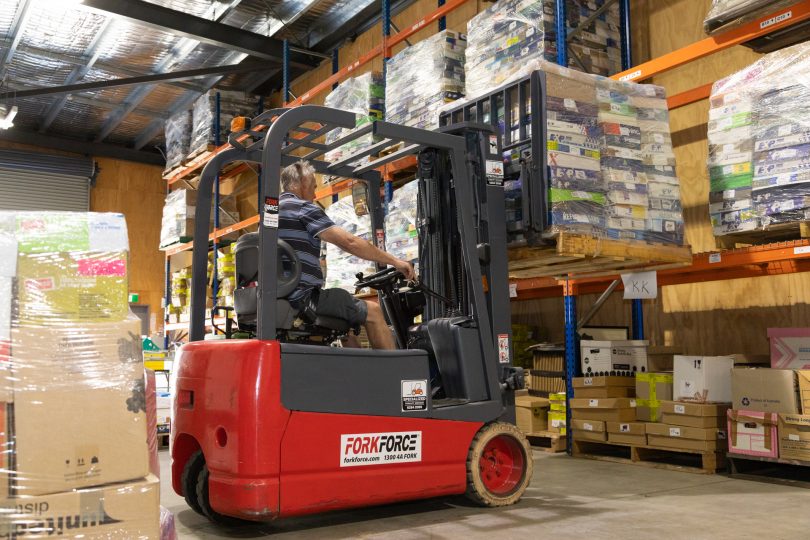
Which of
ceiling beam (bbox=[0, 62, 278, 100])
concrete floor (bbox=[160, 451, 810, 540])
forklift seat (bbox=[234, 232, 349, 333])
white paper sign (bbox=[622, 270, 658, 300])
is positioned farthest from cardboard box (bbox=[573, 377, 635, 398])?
ceiling beam (bbox=[0, 62, 278, 100])

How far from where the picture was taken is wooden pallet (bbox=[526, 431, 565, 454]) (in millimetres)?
6770

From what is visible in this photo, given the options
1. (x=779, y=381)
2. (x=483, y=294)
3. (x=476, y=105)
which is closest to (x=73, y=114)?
(x=476, y=105)

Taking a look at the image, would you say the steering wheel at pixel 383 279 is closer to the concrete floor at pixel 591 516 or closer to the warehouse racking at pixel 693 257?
the concrete floor at pixel 591 516

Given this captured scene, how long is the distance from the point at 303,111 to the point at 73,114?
11830 millimetres

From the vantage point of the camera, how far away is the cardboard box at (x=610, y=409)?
6.11m

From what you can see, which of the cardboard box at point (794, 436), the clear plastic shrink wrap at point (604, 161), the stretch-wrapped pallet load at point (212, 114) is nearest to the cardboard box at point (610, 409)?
the cardboard box at point (794, 436)

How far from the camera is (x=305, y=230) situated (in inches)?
168

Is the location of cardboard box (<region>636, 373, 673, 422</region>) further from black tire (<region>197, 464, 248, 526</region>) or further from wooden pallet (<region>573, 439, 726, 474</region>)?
black tire (<region>197, 464, 248, 526</region>)

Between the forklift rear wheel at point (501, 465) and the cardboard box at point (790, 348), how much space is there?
1965 mm

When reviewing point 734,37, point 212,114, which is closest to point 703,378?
point 734,37

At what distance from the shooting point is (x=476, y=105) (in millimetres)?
5477

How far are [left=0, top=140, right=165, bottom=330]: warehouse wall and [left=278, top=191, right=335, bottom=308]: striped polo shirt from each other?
40.4 feet

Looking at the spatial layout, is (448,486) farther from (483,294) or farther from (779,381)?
(779,381)

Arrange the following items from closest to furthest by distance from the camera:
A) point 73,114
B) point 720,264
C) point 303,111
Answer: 1. point 303,111
2. point 720,264
3. point 73,114
